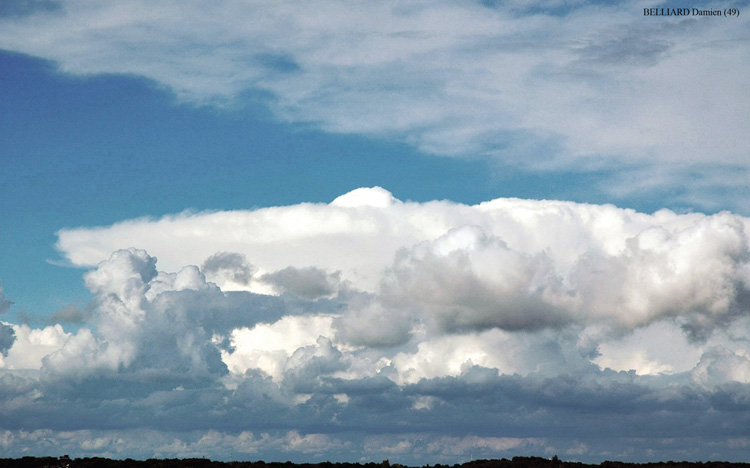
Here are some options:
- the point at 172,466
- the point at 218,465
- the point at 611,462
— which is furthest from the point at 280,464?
the point at 611,462

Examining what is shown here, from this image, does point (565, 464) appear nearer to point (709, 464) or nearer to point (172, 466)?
point (709, 464)

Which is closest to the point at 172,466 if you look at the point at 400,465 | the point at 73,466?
the point at 73,466

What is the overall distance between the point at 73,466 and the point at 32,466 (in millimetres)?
8818

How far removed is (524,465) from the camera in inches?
3553

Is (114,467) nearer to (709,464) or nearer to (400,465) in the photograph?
(400,465)

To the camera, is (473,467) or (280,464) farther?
(280,464)

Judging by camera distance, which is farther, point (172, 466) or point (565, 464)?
point (172, 466)

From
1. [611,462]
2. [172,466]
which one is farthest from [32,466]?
[611,462]

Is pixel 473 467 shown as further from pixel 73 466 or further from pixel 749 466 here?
pixel 73 466

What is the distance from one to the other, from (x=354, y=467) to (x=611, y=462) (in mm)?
34681

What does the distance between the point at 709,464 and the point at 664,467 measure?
6.97 meters

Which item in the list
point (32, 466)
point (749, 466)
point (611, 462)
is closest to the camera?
point (749, 466)

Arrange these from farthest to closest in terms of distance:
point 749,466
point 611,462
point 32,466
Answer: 1. point 32,466
2. point 611,462
3. point 749,466

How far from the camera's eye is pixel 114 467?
100 m
